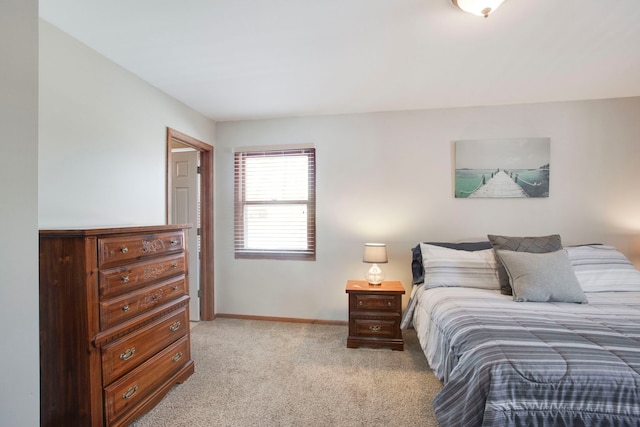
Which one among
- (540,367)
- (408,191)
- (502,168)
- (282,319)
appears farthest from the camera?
(282,319)

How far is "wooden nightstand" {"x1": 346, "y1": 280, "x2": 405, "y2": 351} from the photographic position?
2.55m

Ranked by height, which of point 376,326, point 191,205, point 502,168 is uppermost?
point 502,168

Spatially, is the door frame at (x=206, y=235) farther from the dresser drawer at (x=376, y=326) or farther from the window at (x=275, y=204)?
the dresser drawer at (x=376, y=326)

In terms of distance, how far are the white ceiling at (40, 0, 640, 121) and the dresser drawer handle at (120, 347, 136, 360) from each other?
1.91 meters

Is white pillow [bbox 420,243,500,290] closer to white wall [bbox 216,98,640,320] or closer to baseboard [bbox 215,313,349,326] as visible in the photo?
white wall [bbox 216,98,640,320]

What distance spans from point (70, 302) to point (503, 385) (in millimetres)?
2020

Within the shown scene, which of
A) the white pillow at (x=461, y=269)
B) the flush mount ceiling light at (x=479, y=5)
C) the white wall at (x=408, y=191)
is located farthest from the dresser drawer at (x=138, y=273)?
the flush mount ceiling light at (x=479, y=5)

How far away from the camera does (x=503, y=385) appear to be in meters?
1.14

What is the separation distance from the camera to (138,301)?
1686 mm

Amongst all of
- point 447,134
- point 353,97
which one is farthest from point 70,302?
point 447,134

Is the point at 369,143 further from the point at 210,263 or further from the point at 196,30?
the point at 210,263

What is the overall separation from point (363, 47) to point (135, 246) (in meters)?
1.93

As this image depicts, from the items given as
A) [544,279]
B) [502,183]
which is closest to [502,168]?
[502,183]

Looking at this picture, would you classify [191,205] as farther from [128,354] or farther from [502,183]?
[502,183]
